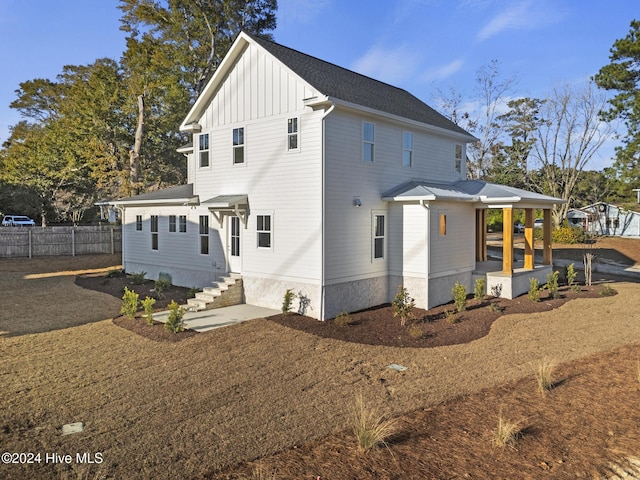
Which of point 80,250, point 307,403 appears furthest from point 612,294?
point 80,250

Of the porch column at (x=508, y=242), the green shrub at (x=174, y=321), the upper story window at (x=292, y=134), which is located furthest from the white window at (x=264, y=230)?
the porch column at (x=508, y=242)

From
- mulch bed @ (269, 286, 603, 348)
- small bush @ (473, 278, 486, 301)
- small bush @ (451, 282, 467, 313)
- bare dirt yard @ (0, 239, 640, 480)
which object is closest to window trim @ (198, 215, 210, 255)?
bare dirt yard @ (0, 239, 640, 480)

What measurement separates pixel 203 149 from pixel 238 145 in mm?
2109

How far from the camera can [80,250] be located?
25422 millimetres

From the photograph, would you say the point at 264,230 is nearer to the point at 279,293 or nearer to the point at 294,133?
the point at 279,293

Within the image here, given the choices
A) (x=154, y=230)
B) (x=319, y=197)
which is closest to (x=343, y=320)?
(x=319, y=197)

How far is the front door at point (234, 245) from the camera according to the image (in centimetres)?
1478

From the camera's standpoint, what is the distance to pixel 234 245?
14.9 m

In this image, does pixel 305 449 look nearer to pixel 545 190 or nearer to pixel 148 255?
pixel 148 255

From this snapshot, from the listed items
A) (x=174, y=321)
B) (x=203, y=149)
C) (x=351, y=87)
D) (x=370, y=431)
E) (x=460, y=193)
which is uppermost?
(x=351, y=87)

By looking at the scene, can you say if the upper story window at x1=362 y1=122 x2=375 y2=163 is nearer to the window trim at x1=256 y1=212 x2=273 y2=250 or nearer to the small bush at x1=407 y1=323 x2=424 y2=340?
the window trim at x1=256 y1=212 x2=273 y2=250

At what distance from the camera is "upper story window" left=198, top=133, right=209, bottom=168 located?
1598 cm

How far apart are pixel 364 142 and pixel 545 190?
3974 centimetres

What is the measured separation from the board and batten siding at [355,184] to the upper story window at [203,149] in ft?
18.6
